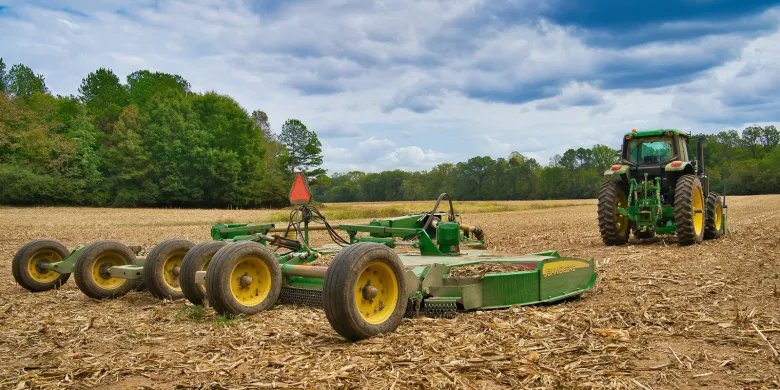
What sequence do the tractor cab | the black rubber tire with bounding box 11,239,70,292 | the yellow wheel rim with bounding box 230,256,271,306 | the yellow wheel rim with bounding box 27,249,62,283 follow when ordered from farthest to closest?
the tractor cab → the yellow wheel rim with bounding box 27,249,62,283 → the black rubber tire with bounding box 11,239,70,292 → the yellow wheel rim with bounding box 230,256,271,306

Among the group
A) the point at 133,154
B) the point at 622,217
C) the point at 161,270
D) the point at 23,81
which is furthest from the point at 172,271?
the point at 23,81

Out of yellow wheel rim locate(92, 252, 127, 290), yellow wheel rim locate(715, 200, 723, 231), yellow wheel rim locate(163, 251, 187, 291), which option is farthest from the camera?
yellow wheel rim locate(715, 200, 723, 231)

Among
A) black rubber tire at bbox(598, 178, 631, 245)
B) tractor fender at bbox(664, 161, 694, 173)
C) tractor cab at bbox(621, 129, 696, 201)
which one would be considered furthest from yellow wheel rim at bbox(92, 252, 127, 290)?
tractor fender at bbox(664, 161, 694, 173)

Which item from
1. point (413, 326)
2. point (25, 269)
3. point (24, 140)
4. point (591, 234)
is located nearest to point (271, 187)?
point (24, 140)

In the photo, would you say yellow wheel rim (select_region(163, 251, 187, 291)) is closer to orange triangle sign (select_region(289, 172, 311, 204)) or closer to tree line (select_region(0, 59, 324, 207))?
orange triangle sign (select_region(289, 172, 311, 204))

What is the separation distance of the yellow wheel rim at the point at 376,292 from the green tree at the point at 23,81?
218ft

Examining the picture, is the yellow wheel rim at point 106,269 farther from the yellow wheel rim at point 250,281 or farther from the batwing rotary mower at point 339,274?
the yellow wheel rim at point 250,281

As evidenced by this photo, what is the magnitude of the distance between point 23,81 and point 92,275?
6588cm

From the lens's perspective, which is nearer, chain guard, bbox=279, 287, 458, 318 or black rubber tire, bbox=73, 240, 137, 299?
chain guard, bbox=279, 287, 458, 318

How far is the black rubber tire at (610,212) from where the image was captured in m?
12.4

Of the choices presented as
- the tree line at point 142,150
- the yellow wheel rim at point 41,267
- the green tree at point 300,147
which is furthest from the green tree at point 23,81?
the yellow wheel rim at point 41,267

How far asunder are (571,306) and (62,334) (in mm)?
4842

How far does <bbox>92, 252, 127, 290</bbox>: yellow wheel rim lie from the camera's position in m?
7.48

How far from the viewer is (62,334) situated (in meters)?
5.23
